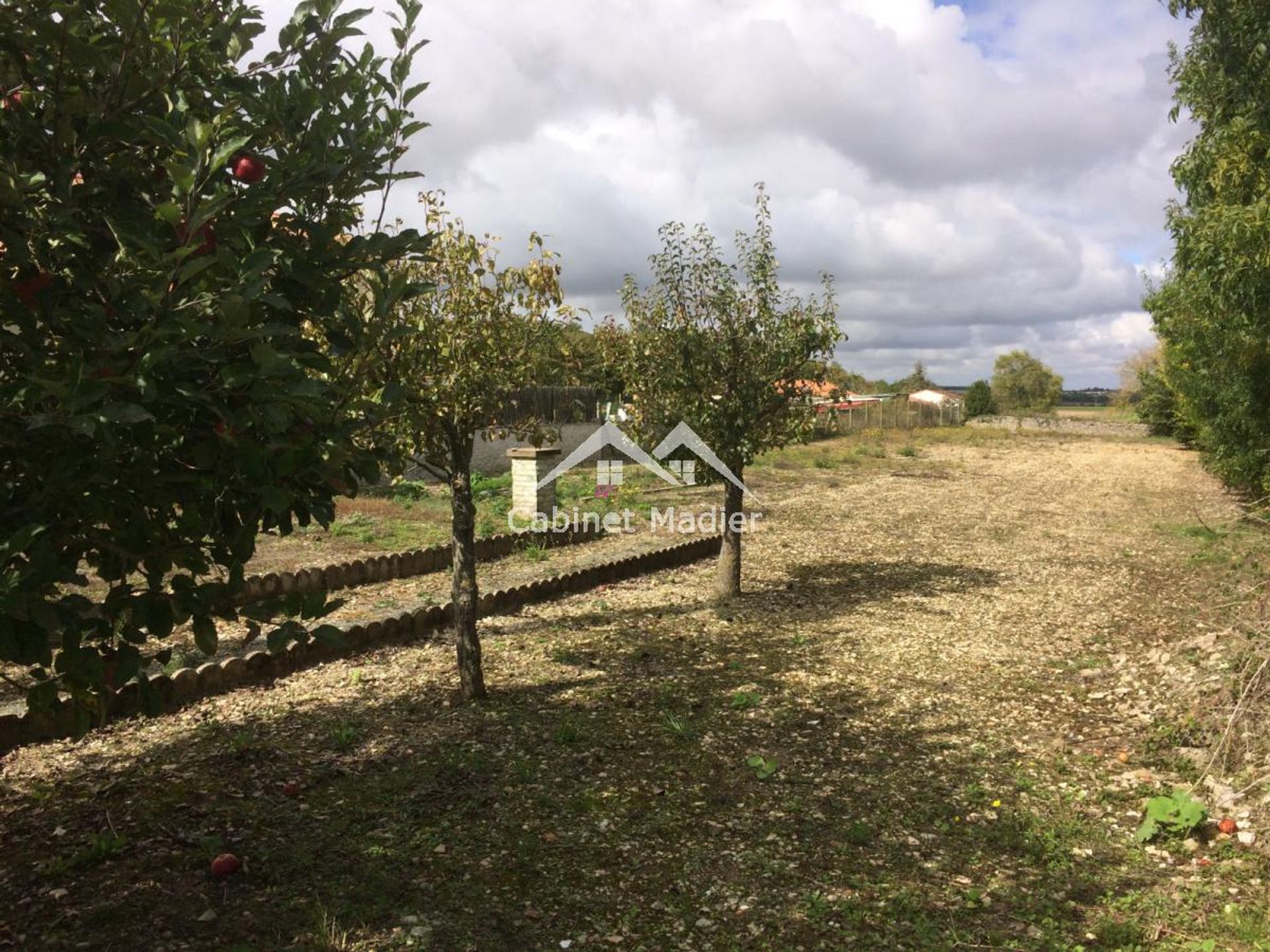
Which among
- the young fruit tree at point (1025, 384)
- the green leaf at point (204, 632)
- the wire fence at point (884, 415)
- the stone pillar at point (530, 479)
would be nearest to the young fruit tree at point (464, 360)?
the green leaf at point (204, 632)

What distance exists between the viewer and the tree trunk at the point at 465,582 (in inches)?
232

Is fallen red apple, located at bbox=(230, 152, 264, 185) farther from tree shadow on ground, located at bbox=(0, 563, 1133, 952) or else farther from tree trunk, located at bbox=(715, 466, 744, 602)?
tree trunk, located at bbox=(715, 466, 744, 602)

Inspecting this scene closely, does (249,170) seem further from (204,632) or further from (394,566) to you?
(394,566)

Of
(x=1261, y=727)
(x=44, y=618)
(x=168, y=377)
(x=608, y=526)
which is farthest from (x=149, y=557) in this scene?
(x=608, y=526)

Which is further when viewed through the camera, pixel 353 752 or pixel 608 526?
pixel 608 526

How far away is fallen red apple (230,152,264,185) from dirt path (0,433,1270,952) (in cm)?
266

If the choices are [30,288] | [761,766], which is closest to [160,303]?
[30,288]

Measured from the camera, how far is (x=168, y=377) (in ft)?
7.32

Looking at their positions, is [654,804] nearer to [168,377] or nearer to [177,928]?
[177,928]

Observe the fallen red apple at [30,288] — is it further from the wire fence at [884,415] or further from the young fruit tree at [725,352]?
the wire fence at [884,415]

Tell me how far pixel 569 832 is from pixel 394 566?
19.5 ft

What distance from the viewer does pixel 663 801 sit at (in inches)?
179

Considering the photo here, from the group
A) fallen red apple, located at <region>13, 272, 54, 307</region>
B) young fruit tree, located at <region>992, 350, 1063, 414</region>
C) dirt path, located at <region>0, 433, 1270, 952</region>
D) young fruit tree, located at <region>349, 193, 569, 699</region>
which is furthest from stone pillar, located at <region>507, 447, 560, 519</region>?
young fruit tree, located at <region>992, 350, 1063, 414</region>

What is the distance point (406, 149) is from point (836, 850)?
365 cm
